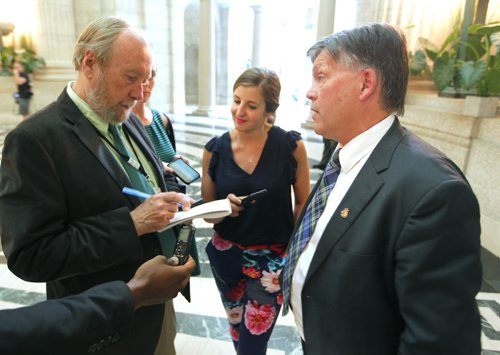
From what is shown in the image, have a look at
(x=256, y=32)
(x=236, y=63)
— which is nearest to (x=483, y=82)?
(x=256, y=32)

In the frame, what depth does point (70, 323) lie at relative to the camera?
33.5 inches

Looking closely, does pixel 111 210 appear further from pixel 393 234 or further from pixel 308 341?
pixel 393 234

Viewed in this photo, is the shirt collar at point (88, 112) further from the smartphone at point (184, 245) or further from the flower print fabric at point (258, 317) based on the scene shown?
the flower print fabric at point (258, 317)

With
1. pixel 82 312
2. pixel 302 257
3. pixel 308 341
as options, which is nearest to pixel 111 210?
pixel 82 312

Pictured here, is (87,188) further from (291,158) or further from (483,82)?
(483,82)

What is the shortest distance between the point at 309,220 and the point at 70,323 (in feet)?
2.53

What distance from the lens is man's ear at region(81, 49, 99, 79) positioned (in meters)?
1.30

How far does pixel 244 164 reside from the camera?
6.05ft

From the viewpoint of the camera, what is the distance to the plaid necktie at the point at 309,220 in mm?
1199

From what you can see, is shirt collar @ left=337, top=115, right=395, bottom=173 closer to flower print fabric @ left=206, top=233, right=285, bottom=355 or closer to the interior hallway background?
flower print fabric @ left=206, top=233, right=285, bottom=355

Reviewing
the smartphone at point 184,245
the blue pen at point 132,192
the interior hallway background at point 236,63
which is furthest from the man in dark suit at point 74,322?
the interior hallway background at point 236,63

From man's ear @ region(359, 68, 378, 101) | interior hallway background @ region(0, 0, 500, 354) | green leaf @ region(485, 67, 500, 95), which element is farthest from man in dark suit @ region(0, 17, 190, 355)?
green leaf @ region(485, 67, 500, 95)

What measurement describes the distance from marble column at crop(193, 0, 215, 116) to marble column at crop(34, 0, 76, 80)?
154 inches

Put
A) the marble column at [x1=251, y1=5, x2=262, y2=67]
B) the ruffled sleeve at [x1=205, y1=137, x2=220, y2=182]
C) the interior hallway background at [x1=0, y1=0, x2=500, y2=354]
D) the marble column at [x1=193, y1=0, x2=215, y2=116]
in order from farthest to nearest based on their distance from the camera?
the marble column at [x1=251, y1=5, x2=262, y2=67] → the marble column at [x1=193, y1=0, x2=215, y2=116] → the interior hallway background at [x1=0, y1=0, x2=500, y2=354] → the ruffled sleeve at [x1=205, y1=137, x2=220, y2=182]
